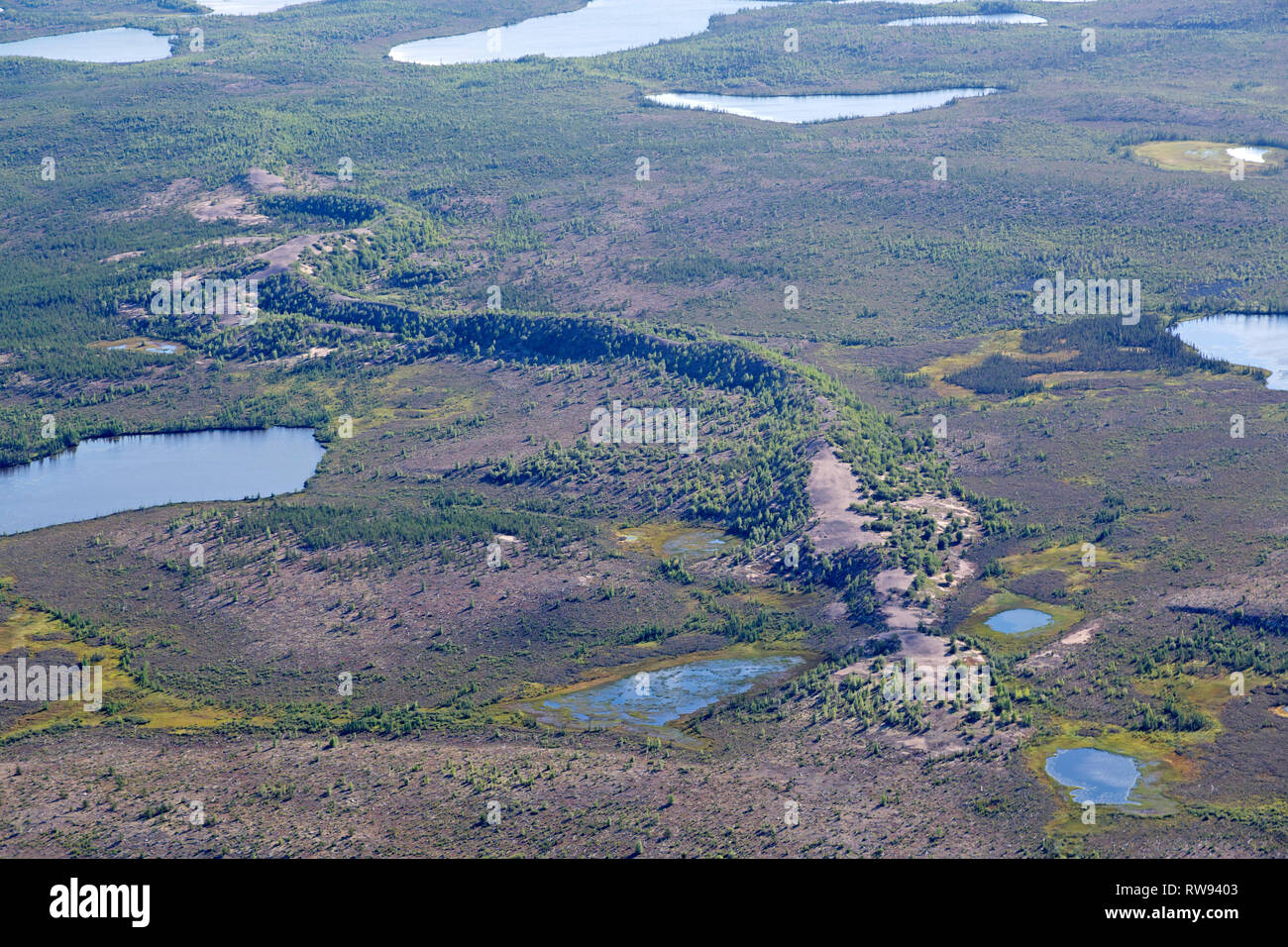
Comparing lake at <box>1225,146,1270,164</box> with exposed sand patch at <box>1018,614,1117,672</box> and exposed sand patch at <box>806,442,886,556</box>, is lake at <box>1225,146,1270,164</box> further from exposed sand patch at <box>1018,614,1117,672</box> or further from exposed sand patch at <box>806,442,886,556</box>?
exposed sand patch at <box>1018,614,1117,672</box>

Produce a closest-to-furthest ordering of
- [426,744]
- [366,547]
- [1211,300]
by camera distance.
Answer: [426,744], [366,547], [1211,300]

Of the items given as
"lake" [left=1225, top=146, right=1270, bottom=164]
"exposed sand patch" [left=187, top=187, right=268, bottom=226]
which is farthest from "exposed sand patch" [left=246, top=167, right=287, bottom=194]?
"lake" [left=1225, top=146, right=1270, bottom=164]

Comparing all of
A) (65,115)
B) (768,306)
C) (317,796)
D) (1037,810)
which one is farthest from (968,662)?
(65,115)

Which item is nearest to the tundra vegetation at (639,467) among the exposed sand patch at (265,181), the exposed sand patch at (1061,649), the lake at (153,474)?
the exposed sand patch at (1061,649)

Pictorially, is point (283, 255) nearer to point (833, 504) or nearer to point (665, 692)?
point (833, 504)

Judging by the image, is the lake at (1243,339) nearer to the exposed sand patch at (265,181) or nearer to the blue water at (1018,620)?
the blue water at (1018,620)

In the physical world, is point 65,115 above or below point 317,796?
above

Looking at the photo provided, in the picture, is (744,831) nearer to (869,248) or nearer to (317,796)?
(317,796)
